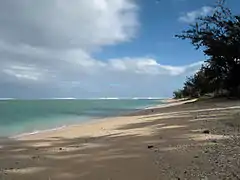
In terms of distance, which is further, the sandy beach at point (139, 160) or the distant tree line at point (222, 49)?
the distant tree line at point (222, 49)

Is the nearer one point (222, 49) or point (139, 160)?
point (139, 160)

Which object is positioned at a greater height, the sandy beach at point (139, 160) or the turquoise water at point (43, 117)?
the turquoise water at point (43, 117)

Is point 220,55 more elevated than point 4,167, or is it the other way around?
point 220,55

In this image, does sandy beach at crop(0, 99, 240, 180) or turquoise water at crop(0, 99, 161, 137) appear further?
turquoise water at crop(0, 99, 161, 137)

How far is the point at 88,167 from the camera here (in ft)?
19.7

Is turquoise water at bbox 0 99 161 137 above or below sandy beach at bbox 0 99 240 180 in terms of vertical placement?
above

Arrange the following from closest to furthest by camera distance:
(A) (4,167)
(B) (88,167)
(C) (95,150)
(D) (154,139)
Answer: (B) (88,167) → (A) (4,167) → (C) (95,150) → (D) (154,139)

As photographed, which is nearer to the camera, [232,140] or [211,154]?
[211,154]

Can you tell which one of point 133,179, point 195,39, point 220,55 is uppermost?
point 195,39

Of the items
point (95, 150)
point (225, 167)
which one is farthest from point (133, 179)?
point (95, 150)

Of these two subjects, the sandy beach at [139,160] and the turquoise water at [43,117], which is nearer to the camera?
the sandy beach at [139,160]

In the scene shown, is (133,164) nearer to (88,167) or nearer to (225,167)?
(88,167)

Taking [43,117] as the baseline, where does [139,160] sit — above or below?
below

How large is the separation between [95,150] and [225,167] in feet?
11.0
